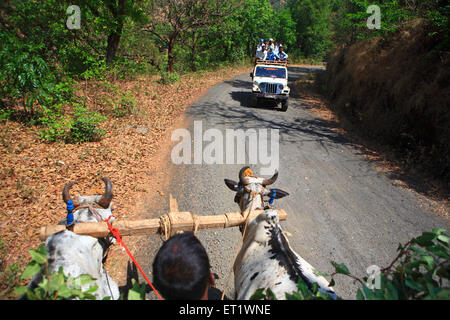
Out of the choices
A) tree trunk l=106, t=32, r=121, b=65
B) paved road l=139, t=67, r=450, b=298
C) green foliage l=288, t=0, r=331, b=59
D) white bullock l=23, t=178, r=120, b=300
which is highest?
green foliage l=288, t=0, r=331, b=59

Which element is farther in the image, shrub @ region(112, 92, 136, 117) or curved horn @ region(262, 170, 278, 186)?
shrub @ region(112, 92, 136, 117)

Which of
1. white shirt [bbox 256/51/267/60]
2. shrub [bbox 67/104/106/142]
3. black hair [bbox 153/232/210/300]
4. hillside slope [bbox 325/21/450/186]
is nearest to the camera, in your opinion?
black hair [bbox 153/232/210/300]

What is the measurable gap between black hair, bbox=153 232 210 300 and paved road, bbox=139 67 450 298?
231 cm

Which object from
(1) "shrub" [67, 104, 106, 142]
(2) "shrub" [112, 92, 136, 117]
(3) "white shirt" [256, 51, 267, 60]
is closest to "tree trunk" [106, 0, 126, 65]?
(2) "shrub" [112, 92, 136, 117]

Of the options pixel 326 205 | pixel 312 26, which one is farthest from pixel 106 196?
pixel 312 26

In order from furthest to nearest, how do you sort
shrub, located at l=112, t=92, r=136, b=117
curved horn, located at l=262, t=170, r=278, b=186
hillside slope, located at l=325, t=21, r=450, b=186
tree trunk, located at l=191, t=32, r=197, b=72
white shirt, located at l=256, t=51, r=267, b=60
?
tree trunk, located at l=191, t=32, r=197, b=72 < white shirt, located at l=256, t=51, r=267, b=60 < shrub, located at l=112, t=92, r=136, b=117 < hillside slope, located at l=325, t=21, r=450, b=186 < curved horn, located at l=262, t=170, r=278, b=186

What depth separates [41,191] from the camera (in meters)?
4.99

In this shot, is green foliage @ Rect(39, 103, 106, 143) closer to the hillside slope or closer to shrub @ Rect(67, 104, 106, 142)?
shrub @ Rect(67, 104, 106, 142)

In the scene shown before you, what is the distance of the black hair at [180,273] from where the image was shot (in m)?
1.71

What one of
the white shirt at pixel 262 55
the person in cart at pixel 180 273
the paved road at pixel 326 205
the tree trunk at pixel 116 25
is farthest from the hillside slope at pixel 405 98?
the tree trunk at pixel 116 25

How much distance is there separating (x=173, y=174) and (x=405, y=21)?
12.4 meters

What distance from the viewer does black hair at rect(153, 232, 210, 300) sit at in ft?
5.62
